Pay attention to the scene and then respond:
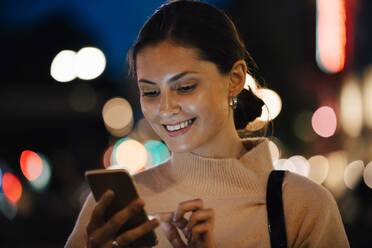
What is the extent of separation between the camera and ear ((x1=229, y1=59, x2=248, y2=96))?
4.13 m

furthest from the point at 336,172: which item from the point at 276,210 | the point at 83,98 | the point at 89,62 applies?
the point at 276,210

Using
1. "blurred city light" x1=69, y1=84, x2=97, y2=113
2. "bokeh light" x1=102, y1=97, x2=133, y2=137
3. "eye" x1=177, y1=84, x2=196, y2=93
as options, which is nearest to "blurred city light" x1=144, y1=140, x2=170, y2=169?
"bokeh light" x1=102, y1=97, x2=133, y2=137

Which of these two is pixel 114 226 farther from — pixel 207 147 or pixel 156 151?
pixel 156 151

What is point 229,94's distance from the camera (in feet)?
13.5

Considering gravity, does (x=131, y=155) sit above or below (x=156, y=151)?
above

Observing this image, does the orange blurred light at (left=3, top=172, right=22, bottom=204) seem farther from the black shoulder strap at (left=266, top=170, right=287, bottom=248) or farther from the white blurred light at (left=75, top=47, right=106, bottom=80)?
the black shoulder strap at (left=266, top=170, right=287, bottom=248)

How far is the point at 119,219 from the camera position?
3.31 meters

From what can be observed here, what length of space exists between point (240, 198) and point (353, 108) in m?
43.9

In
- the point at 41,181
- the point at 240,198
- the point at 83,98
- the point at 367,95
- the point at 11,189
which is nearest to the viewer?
the point at 240,198

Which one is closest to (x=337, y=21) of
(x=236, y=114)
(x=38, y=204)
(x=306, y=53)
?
(x=38, y=204)

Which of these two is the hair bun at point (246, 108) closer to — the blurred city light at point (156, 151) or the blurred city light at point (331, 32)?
the blurred city light at point (331, 32)

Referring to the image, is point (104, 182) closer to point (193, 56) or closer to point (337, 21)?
point (193, 56)

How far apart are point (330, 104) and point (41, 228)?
123 ft

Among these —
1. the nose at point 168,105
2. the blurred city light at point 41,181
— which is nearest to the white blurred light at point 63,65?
the blurred city light at point 41,181
